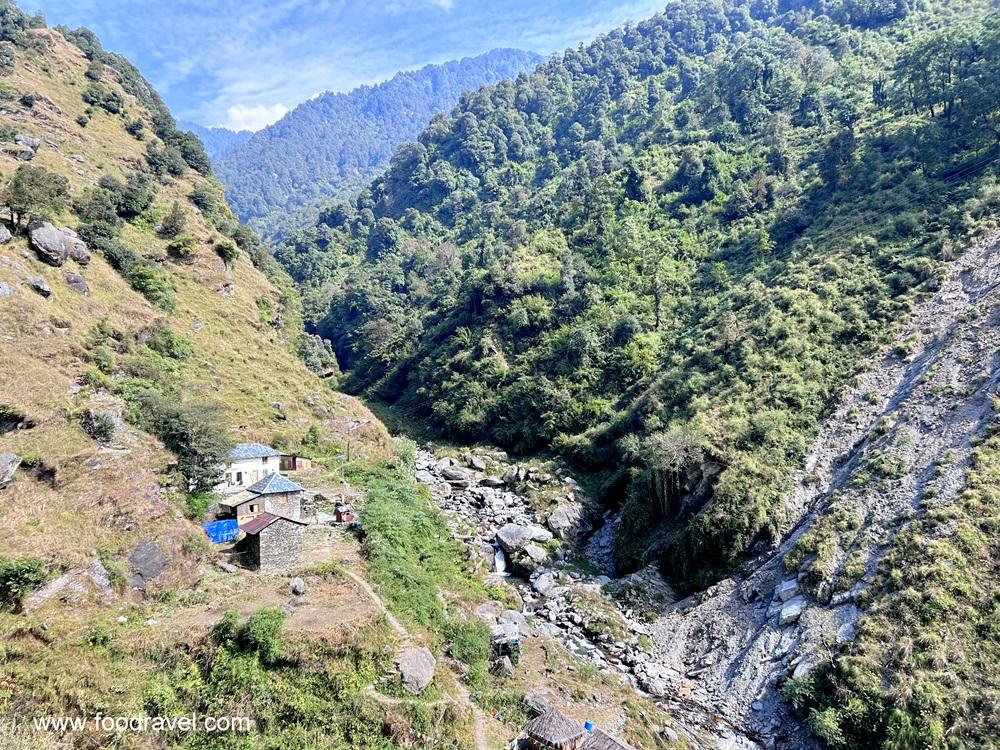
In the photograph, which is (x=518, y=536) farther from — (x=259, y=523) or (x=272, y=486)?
(x=259, y=523)

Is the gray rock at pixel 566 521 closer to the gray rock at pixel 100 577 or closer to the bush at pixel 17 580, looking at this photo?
the gray rock at pixel 100 577

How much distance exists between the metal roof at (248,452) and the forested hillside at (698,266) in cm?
A: 2225

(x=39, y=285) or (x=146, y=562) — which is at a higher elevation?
(x=39, y=285)

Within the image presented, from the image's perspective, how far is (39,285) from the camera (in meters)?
29.9

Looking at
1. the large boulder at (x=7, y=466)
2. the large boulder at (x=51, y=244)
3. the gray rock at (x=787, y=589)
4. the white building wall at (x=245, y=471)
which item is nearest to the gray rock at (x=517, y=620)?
the gray rock at (x=787, y=589)

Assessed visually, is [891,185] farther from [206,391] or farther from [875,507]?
[206,391]

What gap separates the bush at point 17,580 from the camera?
15492 millimetres

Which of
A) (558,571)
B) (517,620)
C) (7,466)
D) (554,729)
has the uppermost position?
(7,466)

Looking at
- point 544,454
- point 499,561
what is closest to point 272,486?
point 499,561

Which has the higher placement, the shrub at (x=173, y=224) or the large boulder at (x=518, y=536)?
the shrub at (x=173, y=224)

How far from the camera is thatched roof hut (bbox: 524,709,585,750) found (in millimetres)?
17972

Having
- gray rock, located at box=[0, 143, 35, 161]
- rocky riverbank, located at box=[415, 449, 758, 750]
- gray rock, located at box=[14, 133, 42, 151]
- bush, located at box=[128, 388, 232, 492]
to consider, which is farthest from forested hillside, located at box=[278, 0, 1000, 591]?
gray rock, located at box=[14, 133, 42, 151]

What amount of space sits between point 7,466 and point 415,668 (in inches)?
662

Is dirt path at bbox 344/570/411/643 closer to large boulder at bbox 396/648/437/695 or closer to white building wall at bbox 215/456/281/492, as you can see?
large boulder at bbox 396/648/437/695
